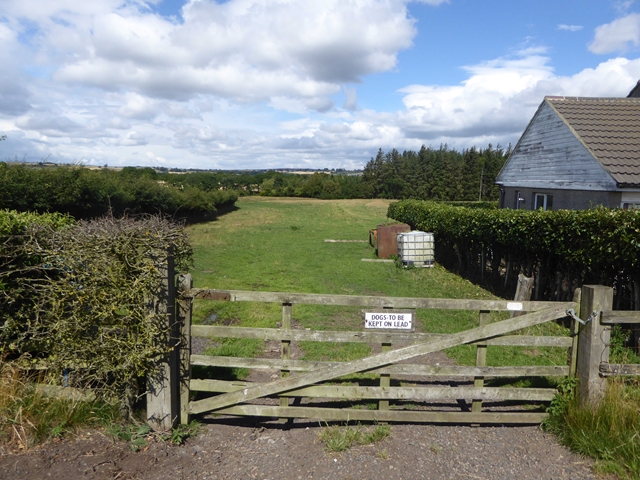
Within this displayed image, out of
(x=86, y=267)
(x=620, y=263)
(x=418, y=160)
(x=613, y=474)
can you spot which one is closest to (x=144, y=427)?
(x=86, y=267)

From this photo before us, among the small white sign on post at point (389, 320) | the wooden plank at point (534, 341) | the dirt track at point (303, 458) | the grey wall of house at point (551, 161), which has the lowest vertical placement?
the dirt track at point (303, 458)

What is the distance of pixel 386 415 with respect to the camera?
4.79 m

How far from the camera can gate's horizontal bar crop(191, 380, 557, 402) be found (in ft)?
15.5

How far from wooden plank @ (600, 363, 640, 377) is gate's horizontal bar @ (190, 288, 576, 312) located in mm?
622

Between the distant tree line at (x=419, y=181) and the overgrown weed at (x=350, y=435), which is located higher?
the distant tree line at (x=419, y=181)

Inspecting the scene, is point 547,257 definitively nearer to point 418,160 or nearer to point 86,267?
point 86,267

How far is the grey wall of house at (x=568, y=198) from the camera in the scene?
14.0 meters

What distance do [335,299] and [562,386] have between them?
8.21 feet

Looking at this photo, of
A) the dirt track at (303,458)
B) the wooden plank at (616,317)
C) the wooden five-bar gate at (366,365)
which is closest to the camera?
the dirt track at (303,458)

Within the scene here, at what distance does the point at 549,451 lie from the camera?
434 cm

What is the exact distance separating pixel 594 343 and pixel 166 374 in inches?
163

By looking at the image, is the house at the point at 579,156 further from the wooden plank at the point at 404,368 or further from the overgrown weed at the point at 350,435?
the overgrown weed at the point at 350,435

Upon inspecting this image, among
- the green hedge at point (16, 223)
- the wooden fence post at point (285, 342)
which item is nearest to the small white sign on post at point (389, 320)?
the wooden fence post at point (285, 342)

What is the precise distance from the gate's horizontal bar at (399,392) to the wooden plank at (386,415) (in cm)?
15
